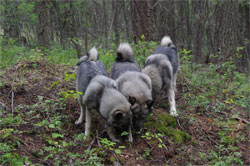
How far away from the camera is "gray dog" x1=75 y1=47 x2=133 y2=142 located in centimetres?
425

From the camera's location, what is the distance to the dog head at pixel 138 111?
14.9 ft

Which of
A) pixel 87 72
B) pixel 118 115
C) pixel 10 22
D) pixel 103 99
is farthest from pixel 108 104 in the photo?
pixel 10 22

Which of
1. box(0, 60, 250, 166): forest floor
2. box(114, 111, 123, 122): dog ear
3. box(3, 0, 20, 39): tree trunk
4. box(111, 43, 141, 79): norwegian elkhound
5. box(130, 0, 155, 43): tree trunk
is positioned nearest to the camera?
box(0, 60, 250, 166): forest floor

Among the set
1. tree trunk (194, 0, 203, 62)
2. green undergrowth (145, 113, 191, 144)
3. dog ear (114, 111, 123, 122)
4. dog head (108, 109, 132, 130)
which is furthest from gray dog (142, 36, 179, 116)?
tree trunk (194, 0, 203, 62)

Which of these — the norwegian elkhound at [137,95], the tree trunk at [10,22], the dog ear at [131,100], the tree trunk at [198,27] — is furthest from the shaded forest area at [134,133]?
the tree trunk at [198,27]

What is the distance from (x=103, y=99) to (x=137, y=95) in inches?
27.8

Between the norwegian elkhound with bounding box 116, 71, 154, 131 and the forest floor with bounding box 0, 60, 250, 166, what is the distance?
358 mm

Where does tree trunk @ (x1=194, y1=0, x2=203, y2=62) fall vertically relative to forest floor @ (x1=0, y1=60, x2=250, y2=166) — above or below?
above

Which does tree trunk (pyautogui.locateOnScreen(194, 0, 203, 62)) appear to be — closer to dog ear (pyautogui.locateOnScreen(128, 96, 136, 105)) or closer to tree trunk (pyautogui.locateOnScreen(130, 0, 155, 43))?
tree trunk (pyautogui.locateOnScreen(130, 0, 155, 43))

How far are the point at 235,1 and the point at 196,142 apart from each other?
801 cm

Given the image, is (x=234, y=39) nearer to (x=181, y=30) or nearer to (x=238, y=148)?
(x=238, y=148)

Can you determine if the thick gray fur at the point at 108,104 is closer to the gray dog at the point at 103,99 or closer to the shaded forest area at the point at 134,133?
the gray dog at the point at 103,99

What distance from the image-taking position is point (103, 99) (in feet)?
14.5

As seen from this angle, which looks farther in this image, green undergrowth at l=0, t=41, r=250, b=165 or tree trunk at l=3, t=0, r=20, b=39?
tree trunk at l=3, t=0, r=20, b=39
